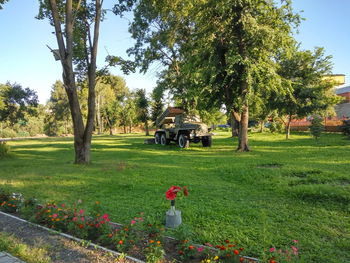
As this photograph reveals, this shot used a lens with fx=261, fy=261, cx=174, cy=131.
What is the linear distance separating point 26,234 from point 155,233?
6.10ft

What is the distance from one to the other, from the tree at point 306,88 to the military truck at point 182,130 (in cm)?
830

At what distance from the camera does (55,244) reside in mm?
3295

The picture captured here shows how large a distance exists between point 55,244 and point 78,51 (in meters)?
11.2

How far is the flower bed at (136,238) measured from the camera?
2.84 meters

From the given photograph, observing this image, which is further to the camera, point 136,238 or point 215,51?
point 215,51

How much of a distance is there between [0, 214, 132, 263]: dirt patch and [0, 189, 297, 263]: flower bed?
0.53 feet

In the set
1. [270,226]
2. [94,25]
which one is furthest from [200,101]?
[270,226]

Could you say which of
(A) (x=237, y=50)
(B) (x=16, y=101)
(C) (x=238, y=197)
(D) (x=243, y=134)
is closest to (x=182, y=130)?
(D) (x=243, y=134)

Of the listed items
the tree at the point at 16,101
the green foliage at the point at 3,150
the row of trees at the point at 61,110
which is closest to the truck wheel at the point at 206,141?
the green foliage at the point at 3,150

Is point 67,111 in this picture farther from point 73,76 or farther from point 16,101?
point 73,76

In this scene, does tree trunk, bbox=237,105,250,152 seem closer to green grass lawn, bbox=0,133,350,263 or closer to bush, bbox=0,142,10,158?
green grass lawn, bbox=0,133,350,263

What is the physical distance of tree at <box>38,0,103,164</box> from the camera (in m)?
10.5

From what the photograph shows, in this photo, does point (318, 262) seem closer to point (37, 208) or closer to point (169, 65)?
point (37, 208)

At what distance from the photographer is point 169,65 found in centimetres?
2741
